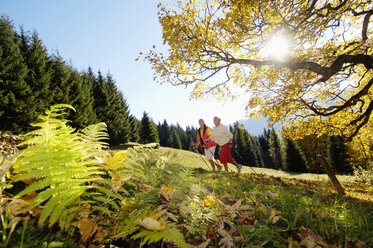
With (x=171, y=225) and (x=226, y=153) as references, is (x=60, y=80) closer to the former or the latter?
(x=226, y=153)

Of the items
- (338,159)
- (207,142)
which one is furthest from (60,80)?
(338,159)

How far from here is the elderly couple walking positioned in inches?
270

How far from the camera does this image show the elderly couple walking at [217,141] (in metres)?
6.87

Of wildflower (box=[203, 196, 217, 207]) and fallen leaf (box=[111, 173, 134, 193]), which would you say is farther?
wildflower (box=[203, 196, 217, 207])

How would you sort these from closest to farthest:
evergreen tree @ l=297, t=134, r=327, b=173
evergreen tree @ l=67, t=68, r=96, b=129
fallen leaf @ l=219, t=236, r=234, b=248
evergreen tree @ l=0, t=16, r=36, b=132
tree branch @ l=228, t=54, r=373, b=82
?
fallen leaf @ l=219, t=236, r=234, b=248, tree branch @ l=228, t=54, r=373, b=82, evergreen tree @ l=0, t=16, r=36, b=132, evergreen tree @ l=67, t=68, r=96, b=129, evergreen tree @ l=297, t=134, r=327, b=173

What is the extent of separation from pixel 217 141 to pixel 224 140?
374 millimetres

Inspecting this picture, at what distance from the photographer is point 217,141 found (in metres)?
7.18

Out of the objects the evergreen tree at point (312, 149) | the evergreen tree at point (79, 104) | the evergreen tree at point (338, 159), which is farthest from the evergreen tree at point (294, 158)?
the evergreen tree at point (79, 104)

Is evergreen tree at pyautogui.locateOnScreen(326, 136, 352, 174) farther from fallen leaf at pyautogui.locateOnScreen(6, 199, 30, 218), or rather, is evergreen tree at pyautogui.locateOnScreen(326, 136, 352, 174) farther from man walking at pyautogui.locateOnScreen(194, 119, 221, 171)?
fallen leaf at pyautogui.locateOnScreen(6, 199, 30, 218)

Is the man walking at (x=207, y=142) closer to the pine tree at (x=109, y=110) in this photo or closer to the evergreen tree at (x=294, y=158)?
the pine tree at (x=109, y=110)

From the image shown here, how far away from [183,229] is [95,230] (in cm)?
71

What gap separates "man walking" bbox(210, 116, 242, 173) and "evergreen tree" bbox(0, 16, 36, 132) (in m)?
13.3

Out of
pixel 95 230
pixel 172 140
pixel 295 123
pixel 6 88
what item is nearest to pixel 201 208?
pixel 95 230

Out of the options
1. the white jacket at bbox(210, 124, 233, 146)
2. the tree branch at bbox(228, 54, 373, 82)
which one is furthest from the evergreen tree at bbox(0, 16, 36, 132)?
the tree branch at bbox(228, 54, 373, 82)
